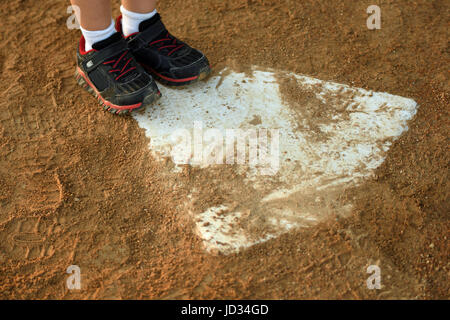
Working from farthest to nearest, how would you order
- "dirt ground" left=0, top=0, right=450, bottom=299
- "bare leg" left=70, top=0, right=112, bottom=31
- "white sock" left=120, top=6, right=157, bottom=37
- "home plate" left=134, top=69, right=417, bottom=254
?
"white sock" left=120, top=6, right=157, bottom=37 → "bare leg" left=70, top=0, right=112, bottom=31 → "home plate" left=134, top=69, right=417, bottom=254 → "dirt ground" left=0, top=0, right=450, bottom=299

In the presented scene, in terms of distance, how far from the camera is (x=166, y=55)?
233 centimetres

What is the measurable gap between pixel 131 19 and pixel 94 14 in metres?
0.26

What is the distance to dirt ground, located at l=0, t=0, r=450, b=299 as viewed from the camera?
1716 millimetres

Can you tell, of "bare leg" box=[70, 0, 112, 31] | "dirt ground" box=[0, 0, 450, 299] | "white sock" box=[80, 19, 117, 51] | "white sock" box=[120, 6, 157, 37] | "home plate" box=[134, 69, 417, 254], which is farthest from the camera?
"white sock" box=[120, 6, 157, 37]

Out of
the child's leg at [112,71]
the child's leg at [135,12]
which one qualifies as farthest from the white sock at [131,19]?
the child's leg at [112,71]

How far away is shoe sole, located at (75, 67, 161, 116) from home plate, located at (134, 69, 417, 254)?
71mm

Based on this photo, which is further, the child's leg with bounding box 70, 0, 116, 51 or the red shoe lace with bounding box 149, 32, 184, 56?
the red shoe lace with bounding box 149, 32, 184, 56

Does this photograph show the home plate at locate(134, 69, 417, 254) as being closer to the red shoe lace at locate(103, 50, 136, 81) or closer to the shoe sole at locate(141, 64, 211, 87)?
the shoe sole at locate(141, 64, 211, 87)

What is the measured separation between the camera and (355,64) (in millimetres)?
2508

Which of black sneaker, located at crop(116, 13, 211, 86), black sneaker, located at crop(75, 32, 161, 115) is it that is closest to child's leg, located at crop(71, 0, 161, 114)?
black sneaker, located at crop(75, 32, 161, 115)

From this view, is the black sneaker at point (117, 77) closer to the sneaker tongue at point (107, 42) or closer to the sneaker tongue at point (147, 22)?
the sneaker tongue at point (107, 42)
